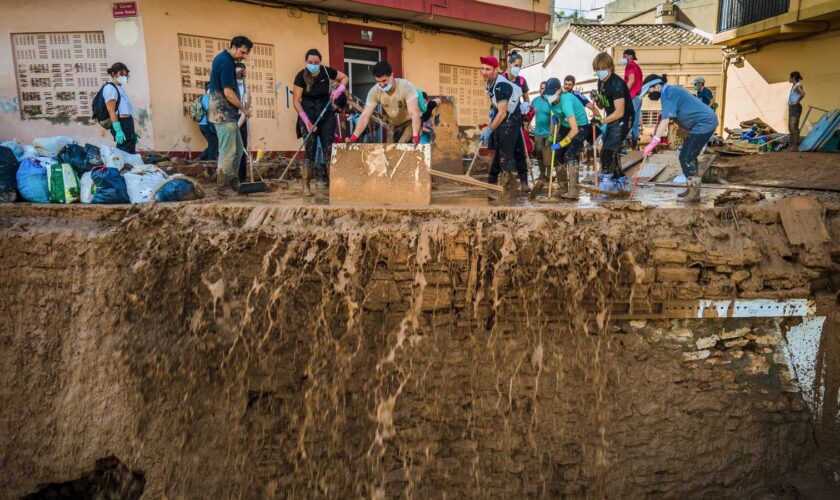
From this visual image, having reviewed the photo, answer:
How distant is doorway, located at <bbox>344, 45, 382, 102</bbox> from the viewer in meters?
10.5

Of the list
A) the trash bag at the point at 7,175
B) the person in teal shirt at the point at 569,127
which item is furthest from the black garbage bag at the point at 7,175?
the person in teal shirt at the point at 569,127

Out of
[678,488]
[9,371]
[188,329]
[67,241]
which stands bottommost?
[678,488]

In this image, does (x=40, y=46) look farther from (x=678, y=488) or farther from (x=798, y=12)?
(x=798, y=12)

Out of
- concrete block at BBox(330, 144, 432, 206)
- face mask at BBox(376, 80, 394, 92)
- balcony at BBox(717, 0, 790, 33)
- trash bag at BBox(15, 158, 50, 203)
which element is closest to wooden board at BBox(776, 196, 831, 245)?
concrete block at BBox(330, 144, 432, 206)

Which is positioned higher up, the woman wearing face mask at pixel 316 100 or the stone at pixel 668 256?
the woman wearing face mask at pixel 316 100

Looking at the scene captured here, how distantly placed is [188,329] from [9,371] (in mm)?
1766

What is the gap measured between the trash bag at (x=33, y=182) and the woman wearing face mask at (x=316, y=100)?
2685 millimetres

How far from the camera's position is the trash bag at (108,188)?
549 cm

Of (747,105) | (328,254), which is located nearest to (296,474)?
(328,254)

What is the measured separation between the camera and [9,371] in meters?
5.20

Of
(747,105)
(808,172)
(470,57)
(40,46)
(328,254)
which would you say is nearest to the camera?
(328,254)

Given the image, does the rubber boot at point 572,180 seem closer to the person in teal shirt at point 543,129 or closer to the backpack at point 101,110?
the person in teal shirt at point 543,129

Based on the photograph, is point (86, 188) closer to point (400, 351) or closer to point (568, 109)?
point (400, 351)

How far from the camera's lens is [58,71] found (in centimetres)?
849
